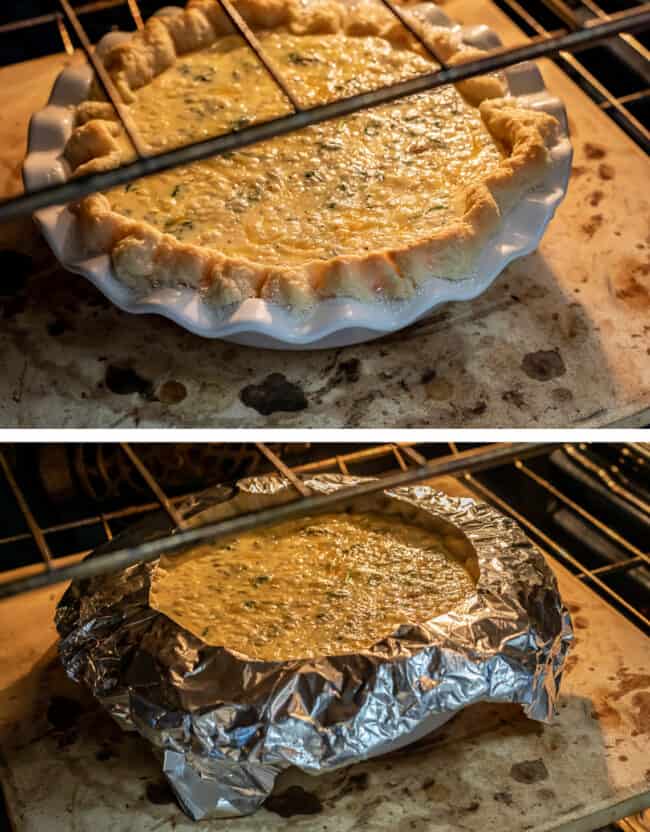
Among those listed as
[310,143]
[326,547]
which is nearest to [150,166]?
[310,143]

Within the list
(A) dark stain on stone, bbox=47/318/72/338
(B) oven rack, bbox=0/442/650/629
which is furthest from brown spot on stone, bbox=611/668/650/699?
(A) dark stain on stone, bbox=47/318/72/338

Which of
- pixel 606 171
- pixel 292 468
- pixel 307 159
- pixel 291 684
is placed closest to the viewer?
pixel 291 684

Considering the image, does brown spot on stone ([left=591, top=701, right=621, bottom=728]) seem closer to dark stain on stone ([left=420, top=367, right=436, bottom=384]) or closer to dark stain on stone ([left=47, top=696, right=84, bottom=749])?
dark stain on stone ([left=420, top=367, right=436, bottom=384])

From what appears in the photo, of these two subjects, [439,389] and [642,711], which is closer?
[439,389]

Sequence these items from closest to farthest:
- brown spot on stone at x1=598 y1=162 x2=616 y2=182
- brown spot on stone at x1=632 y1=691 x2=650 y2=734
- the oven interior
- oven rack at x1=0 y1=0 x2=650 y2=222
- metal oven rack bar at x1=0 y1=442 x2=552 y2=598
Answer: oven rack at x1=0 y1=0 x2=650 y2=222 < metal oven rack bar at x1=0 y1=442 x2=552 y2=598 < brown spot on stone at x1=632 y1=691 x2=650 y2=734 < brown spot on stone at x1=598 y1=162 x2=616 y2=182 < the oven interior

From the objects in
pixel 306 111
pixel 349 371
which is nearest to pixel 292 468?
pixel 349 371

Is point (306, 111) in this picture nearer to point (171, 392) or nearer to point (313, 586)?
point (171, 392)
